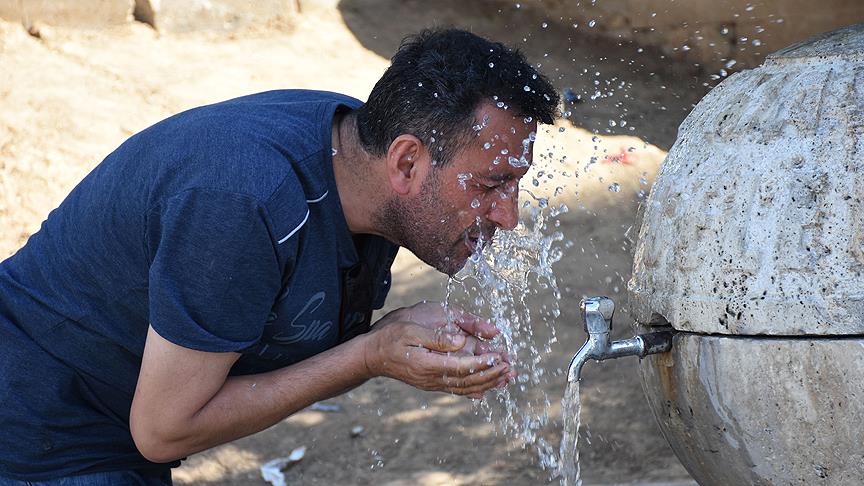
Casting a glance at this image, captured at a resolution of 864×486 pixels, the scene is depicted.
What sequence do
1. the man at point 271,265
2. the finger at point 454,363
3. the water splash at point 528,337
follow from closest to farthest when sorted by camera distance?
the man at point 271,265 < the finger at point 454,363 < the water splash at point 528,337

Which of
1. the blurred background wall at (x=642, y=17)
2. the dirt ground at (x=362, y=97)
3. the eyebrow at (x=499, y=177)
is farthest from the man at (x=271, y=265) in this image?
the blurred background wall at (x=642, y=17)

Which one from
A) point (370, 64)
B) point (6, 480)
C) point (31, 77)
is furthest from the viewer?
point (370, 64)

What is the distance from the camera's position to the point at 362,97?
236 inches

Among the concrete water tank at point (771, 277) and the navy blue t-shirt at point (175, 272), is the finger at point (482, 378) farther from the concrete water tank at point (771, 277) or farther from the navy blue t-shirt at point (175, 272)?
the concrete water tank at point (771, 277)

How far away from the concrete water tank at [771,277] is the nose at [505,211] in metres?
0.42

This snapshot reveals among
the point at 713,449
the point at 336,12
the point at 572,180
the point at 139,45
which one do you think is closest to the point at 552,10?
the point at 336,12

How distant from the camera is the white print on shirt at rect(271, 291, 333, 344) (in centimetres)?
227

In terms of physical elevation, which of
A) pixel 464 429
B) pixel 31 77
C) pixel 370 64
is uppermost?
pixel 370 64

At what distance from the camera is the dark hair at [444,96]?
2.23 m

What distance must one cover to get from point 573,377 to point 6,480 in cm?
130

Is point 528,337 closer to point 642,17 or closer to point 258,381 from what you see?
point 258,381

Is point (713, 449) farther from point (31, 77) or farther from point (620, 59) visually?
point (620, 59)

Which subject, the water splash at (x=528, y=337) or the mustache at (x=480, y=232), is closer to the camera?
the mustache at (x=480, y=232)

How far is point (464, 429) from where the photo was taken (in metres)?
A: 4.41
